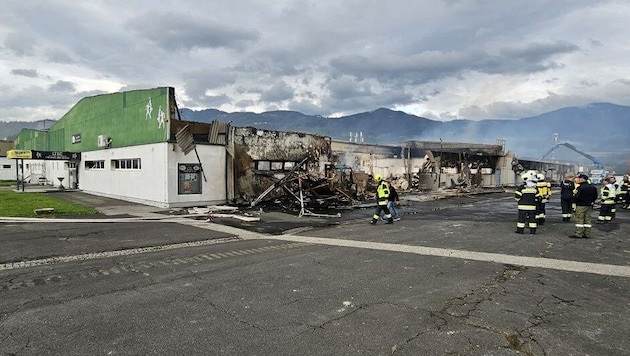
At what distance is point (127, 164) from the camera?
2194 cm

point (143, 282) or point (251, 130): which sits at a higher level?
point (251, 130)

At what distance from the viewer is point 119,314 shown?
4.88 m

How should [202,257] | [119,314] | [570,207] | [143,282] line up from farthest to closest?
[570,207], [202,257], [143,282], [119,314]

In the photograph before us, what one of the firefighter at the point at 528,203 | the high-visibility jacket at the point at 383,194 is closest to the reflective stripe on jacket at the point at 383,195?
the high-visibility jacket at the point at 383,194

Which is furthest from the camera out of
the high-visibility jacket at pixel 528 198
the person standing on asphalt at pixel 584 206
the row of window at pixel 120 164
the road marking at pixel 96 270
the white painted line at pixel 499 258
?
the row of window at pixel 120 164

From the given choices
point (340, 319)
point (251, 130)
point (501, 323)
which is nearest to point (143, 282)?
point (340, 319)

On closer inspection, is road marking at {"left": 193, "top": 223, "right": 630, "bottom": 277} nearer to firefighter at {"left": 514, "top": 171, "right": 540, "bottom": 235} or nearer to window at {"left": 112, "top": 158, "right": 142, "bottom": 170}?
firefighter at {"left": 514, "top": 171, "right": 540, "bottom": 235}

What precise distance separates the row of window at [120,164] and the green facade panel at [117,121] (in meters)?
0.94

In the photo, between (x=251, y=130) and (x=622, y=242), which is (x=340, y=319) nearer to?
(x=622, y=242)

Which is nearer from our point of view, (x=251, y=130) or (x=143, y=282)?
(x=143, y=282)

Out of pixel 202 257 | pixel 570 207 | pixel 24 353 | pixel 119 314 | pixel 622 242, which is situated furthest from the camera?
pixel 570 207

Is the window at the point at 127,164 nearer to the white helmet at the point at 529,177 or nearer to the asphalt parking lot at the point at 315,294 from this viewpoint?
the asphalt parking lot at the point at 315,294

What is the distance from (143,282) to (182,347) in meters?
2.83

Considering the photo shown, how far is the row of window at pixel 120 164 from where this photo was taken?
20681mm
